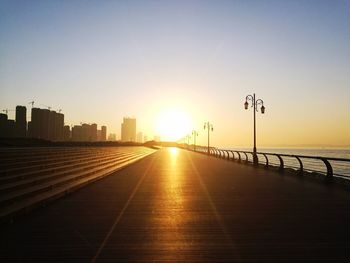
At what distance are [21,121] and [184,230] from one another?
142019mm

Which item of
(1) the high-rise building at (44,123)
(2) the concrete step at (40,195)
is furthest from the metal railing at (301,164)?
(1) the high-rise building at (44,123)

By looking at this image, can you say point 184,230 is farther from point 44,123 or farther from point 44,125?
point 44,123

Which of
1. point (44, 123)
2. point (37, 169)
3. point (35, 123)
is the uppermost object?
point (44, 123)

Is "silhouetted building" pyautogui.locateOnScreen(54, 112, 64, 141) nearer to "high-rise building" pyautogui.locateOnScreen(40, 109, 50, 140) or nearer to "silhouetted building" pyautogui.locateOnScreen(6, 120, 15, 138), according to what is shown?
"high-rise building" pyautogui.locateOnScreen(40, 109, 50, 140)

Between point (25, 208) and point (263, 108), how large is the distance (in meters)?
32.6

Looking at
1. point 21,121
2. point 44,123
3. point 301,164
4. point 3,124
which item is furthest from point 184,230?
point 44,123

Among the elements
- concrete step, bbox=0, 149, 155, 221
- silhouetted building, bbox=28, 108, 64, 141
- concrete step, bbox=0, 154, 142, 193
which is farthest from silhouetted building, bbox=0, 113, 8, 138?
concrete step, bbox=0, 149, 155, 221

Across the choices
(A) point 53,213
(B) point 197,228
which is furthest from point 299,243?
(A) point 53,213

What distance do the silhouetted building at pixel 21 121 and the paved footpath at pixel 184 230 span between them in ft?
428

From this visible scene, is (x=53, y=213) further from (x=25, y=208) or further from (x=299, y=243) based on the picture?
(x=299, y=243)

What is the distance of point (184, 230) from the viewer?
8.91m

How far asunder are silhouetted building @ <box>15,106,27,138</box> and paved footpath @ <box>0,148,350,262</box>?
428ft

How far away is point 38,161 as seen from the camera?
1505 cm

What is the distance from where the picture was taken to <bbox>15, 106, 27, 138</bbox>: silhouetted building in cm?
13675
